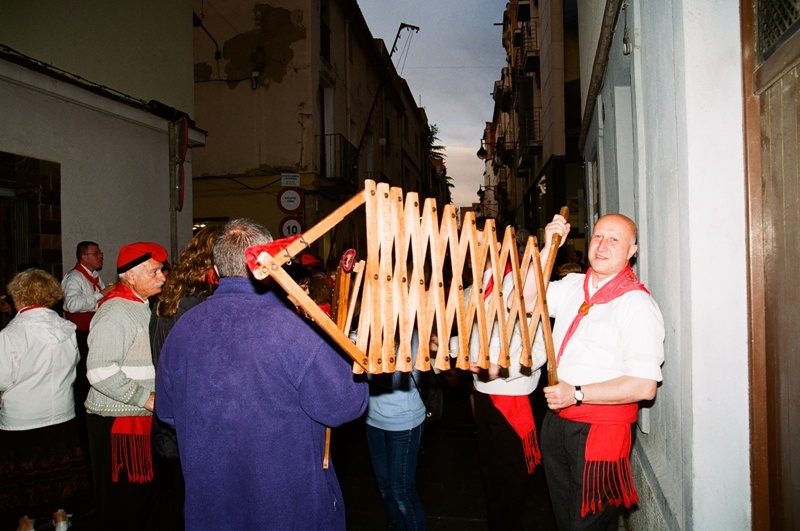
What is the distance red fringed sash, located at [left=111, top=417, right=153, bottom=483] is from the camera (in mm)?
3445

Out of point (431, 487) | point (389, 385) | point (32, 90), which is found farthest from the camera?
point (32, 90)

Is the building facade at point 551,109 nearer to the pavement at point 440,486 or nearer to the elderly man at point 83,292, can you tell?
the pavement at point 440,486

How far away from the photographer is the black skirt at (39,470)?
3881 mm

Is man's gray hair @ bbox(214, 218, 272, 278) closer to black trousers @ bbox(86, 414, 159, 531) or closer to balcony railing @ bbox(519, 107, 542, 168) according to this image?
black trousers @ bbox(86, 414, 159, 531)

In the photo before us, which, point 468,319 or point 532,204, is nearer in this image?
point 468,319

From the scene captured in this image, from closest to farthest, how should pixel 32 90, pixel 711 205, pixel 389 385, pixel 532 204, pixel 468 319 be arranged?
pixel 468 319 → pixel 711 205 → pixel 389 385 → pixel 32 90 → pixel 532 204

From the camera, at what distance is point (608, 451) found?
2.73 metres

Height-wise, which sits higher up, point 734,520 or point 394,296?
point 394,296

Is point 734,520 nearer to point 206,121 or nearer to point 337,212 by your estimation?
point 337,212

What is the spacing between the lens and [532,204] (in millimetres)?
23750

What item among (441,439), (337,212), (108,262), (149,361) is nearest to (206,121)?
(108,262)

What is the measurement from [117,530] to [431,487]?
2.76 metres

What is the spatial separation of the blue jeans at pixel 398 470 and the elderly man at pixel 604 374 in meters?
0.93

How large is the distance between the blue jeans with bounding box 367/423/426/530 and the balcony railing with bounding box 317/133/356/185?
45.7 ft
